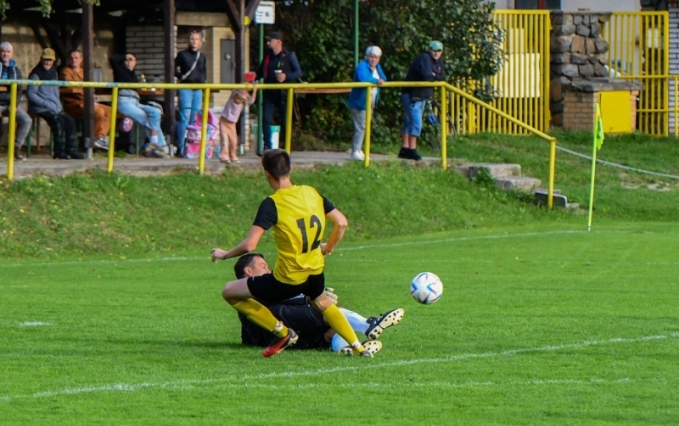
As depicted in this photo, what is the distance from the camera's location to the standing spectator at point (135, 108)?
2073 cm

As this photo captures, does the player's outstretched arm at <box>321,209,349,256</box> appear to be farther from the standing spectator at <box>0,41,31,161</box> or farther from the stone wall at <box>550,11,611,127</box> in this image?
the stone wall at <box>550,11,611,127</box>

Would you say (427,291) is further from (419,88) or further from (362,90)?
(419,88)

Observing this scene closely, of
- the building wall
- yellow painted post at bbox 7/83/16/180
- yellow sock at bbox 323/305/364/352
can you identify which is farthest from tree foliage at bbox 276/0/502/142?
yellow sock at bbox 323/305/364/352

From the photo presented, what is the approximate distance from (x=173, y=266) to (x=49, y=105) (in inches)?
180

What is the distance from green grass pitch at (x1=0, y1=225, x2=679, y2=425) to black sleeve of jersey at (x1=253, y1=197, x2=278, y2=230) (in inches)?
36.4

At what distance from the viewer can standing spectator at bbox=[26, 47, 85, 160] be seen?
19500 millimetres

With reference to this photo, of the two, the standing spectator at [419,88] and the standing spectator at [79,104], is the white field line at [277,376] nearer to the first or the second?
the standing spectator at [79,104]

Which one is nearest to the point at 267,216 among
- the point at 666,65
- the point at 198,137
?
the point at 198,137

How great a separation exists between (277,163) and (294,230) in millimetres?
437

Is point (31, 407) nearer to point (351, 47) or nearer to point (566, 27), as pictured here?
point (351, 47)

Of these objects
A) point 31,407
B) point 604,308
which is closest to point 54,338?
point 31,407

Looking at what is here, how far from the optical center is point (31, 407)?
771cm

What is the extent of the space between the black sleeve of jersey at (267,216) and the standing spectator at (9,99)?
10.8m

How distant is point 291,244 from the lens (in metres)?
8.97
